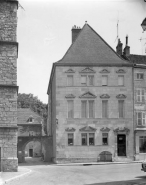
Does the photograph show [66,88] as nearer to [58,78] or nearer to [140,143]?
[58,78]

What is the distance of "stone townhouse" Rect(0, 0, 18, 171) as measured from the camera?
→ 80.5 ft

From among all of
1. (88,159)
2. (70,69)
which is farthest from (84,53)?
(88,159)

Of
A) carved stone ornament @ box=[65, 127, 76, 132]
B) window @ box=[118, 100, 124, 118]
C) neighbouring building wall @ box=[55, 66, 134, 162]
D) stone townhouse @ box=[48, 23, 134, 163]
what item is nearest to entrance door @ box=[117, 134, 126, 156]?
stone townhouse @ box=[48, 23, 134, 163]

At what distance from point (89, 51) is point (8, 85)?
17063 mm

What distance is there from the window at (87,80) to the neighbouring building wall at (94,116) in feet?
0.68

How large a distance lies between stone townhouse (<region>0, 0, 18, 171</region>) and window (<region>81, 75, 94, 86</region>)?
14.7 m

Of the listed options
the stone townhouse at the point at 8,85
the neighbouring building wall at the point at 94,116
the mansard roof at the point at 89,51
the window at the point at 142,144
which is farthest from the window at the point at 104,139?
the stone townhouse at the point at 8,85

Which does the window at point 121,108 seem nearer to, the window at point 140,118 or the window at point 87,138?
the window at point 140,118

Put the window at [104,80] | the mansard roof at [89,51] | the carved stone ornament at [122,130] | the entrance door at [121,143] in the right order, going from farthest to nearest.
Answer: the mansard roof at [89,51]
the window at [104,80]
the entrance door at [121,143]
the carved stone ornament at [122,130]

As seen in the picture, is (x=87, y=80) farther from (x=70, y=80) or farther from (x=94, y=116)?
(x=94, y=116)

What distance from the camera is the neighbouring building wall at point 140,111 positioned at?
3956 centimetres

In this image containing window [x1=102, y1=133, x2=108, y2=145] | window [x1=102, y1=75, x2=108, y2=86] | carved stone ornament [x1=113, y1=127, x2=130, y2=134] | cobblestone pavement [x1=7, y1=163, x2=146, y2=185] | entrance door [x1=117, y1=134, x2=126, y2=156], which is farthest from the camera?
window [x1=102, y1=75, x2=108, y2=86]

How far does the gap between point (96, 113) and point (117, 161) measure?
5014 millimetres

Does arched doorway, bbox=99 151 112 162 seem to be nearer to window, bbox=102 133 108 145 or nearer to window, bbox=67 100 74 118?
window, bbox=102 133 108 145
